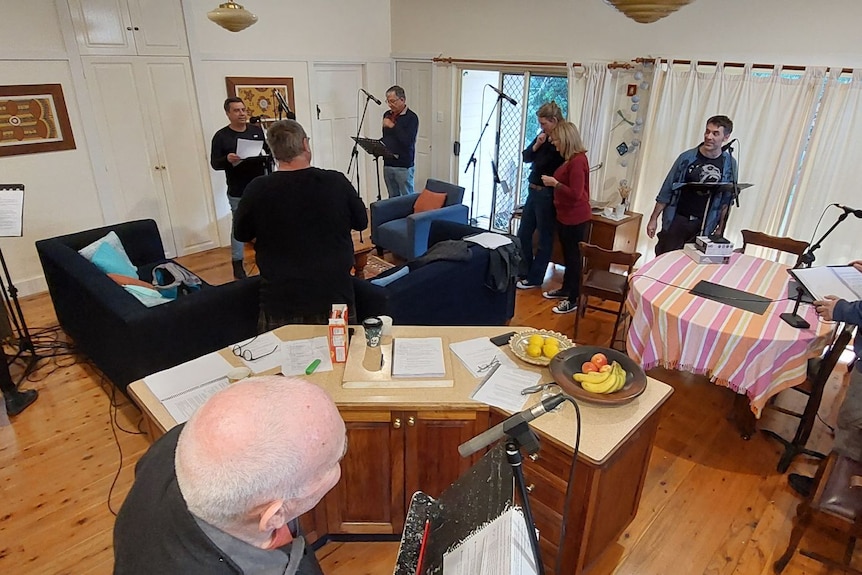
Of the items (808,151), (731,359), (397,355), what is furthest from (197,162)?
(808,151)

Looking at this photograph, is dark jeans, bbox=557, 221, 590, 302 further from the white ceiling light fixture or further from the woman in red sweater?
the white ceiling light fixture

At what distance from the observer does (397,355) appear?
2100mm

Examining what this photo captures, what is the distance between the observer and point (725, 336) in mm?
2500

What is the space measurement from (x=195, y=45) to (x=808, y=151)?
211 inches

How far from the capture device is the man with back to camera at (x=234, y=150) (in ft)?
14.8

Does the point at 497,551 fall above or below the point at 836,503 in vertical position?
above

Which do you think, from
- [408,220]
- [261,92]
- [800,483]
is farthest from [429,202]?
[800,483]

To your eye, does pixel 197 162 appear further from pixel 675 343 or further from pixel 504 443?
pixel 504 443

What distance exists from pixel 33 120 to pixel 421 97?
4006mm

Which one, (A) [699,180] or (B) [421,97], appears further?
(B) [421,97]

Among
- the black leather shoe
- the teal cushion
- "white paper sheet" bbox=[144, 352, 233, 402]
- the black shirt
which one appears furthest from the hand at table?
the teal cushion

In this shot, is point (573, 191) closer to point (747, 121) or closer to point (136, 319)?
point (747, 121)

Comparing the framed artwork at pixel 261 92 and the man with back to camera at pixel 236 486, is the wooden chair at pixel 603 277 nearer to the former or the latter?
the man with back to camera at pixel 236 486

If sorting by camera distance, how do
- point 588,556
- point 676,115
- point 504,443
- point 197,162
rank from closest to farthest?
point 504,443 → point 588,556 → point 676,115 → point 197,162
